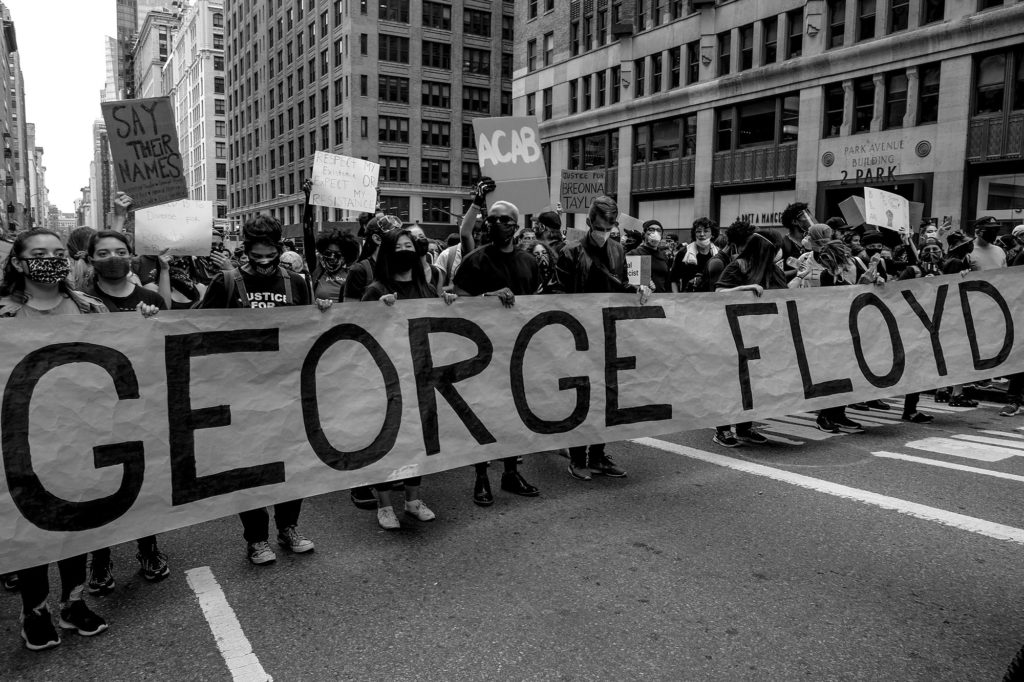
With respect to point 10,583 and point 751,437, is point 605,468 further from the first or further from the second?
point 10,583

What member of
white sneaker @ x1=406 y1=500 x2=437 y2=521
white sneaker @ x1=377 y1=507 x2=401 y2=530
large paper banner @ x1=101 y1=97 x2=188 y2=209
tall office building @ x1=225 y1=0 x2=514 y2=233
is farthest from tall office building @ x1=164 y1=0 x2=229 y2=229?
white sneaker @ x1=377 y1=507 x2=401 y2=530

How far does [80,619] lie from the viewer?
11.7 ft

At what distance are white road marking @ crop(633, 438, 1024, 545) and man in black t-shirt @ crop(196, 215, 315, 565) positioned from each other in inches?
135

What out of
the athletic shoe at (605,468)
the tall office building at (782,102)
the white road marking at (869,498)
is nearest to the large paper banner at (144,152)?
the athletic shoe at (605,468)

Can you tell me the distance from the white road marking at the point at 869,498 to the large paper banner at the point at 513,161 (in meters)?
3.19

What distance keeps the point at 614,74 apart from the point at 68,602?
3913 centimetres

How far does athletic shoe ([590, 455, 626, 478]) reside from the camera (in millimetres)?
6035

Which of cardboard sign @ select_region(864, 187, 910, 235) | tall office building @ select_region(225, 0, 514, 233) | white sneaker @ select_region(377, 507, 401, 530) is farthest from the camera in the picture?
tall office building @ select_region(225, 0, 514, 233)

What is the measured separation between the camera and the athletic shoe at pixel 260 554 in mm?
4340

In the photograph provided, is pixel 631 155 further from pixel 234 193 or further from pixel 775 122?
pixel 234 193

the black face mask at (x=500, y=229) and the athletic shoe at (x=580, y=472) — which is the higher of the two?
the black face mask at (x=500, y=229)

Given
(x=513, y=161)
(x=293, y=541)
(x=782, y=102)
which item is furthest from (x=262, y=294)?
(x=782, y=102)

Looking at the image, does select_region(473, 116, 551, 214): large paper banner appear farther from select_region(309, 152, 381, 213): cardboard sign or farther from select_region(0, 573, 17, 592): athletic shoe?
select_region(0, 573, 17, 592): athletic shoe

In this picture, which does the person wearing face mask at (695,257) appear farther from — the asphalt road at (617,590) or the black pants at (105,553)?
the black pants at (105,553)
